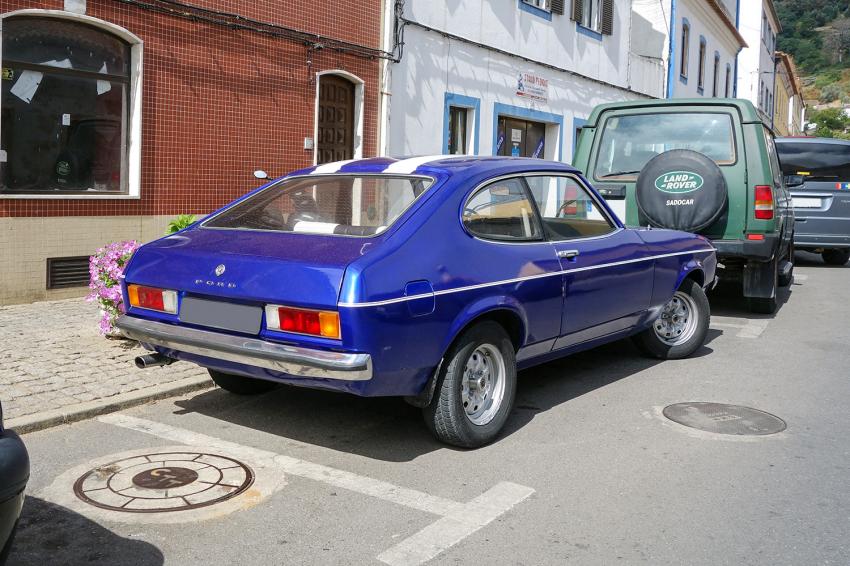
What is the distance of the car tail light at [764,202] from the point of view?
357 inches

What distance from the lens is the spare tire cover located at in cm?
863

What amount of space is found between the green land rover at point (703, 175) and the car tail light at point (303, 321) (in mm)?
5245

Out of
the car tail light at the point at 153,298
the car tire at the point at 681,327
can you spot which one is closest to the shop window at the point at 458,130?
the car tire at the point at 681,327

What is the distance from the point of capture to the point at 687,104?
980cm

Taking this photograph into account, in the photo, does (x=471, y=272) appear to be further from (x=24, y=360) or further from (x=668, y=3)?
(x=668, y=3)

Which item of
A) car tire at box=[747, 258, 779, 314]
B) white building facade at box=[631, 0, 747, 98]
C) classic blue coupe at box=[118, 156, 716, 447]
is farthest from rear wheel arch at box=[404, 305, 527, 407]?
white building facade at box=[631, 0, 747, 98]

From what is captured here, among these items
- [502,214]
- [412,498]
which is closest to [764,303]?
[502,214]

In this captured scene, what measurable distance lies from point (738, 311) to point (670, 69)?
57.9ft

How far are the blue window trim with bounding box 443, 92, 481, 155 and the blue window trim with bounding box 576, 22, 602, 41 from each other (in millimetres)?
4775

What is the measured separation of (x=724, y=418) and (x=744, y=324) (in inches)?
157

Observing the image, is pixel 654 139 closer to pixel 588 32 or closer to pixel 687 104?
pixel 687 104

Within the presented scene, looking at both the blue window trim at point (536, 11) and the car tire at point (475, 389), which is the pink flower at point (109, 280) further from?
the blue window trim at point (536, 11)

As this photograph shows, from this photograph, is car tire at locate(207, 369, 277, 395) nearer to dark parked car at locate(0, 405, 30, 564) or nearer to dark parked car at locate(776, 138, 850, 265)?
dark parked car at locate(0, 405, 30, 564)

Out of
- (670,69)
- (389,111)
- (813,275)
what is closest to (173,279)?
(389,111)
